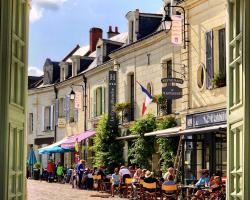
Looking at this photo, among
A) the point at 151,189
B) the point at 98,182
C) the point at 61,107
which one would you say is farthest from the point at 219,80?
the point at 61,107

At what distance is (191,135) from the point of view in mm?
21328

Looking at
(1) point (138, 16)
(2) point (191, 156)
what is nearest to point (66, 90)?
(1) point (138, 16)

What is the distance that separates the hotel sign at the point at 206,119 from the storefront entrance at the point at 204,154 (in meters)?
0.37

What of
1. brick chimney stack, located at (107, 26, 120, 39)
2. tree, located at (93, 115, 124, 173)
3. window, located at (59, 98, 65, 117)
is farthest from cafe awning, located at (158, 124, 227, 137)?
window, located at (59, 98, 65, 117)

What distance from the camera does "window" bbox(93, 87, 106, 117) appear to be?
33.5 meters

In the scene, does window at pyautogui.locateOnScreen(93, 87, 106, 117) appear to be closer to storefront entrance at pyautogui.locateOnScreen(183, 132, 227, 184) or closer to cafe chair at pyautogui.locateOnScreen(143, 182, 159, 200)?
storefront entrance at pyautogui.locateOnScreen(183, 132, 227, 184)

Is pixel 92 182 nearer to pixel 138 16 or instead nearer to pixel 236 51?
pixel 138 16

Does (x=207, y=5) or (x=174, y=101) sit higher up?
(x=207, y=5)

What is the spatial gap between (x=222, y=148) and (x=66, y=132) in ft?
66.3

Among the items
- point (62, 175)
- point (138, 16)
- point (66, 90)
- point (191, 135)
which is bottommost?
point (62, 175)

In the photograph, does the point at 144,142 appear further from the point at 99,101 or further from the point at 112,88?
the point at 99,101

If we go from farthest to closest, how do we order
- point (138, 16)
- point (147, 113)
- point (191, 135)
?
1. point (138, 16)
2. point (147, 113)
3. point (191, 135)

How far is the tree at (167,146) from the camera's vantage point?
74.8 feet

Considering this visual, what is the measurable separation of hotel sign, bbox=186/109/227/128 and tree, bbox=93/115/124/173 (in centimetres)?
801
